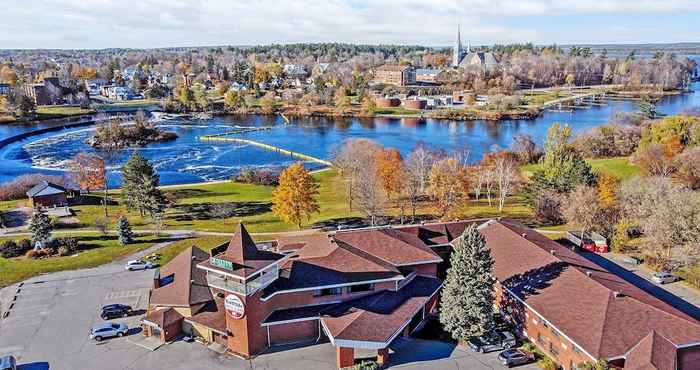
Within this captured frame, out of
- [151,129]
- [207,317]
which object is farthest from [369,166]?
[151,129]

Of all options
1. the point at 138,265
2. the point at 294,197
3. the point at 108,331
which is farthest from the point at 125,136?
the point at 108,331

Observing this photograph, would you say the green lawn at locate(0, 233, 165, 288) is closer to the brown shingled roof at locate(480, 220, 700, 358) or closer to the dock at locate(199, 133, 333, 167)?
the brown shingled roof at locate(480, 220, 700, 358)

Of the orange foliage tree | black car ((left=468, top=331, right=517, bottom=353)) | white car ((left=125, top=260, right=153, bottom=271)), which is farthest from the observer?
the orange foliage tree

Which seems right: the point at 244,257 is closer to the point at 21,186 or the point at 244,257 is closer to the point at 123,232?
the point at 123,232

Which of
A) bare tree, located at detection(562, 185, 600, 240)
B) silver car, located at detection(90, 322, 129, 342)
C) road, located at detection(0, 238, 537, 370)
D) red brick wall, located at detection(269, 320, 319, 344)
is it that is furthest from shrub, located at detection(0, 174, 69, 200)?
bare tree, located at detection(562, 185, 600, 240)

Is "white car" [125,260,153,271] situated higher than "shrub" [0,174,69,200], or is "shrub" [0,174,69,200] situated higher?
"shrub" [0,174,69,200]

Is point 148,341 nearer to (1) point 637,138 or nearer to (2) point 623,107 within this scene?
(1) point 637,138
